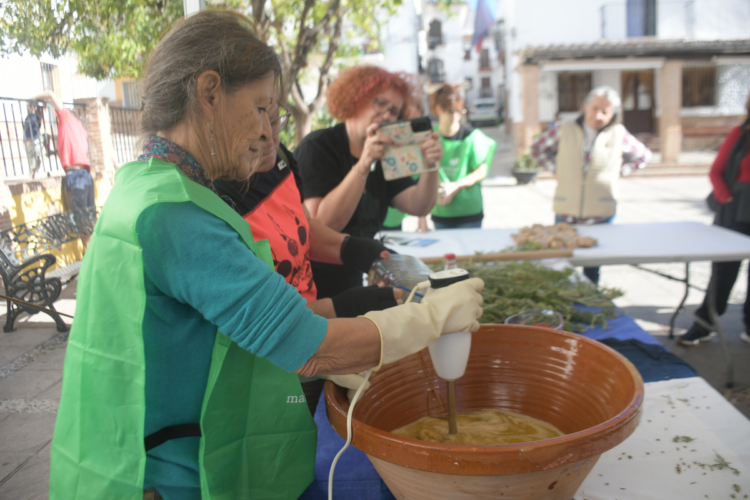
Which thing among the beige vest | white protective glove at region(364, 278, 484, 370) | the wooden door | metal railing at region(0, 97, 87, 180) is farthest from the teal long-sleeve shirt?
the wooden door

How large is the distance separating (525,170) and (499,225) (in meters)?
5.70

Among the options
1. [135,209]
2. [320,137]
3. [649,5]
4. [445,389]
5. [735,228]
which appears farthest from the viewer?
[649,5]

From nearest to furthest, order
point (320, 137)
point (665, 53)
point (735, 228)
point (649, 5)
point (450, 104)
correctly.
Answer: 1. point (320, 137)
2. point (735, 228)
3. point (450, 104)
4. point (665, 53)
5. point (649, 5)

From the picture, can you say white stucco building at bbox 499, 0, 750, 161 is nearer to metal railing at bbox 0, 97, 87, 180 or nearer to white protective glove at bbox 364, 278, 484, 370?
metal railing at bbox 0, 97, 87, 180

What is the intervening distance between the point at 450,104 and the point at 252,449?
3.79m

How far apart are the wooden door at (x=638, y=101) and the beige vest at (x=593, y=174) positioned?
15.4 metres

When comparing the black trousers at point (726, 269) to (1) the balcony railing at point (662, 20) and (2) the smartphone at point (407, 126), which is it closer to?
(2) the smartphone at point (407, 126)

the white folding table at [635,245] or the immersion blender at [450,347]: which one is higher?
the immersion blender at [450,347]

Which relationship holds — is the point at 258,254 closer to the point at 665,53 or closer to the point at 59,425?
the point at 59,425

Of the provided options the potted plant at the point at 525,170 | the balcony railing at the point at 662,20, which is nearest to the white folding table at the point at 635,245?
the potted plant at the point at 525,170

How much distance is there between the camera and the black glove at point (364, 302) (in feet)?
4.62

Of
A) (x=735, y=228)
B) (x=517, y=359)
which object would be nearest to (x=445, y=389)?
(x=517, y=359)

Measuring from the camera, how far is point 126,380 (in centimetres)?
88

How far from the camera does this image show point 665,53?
1627cm
